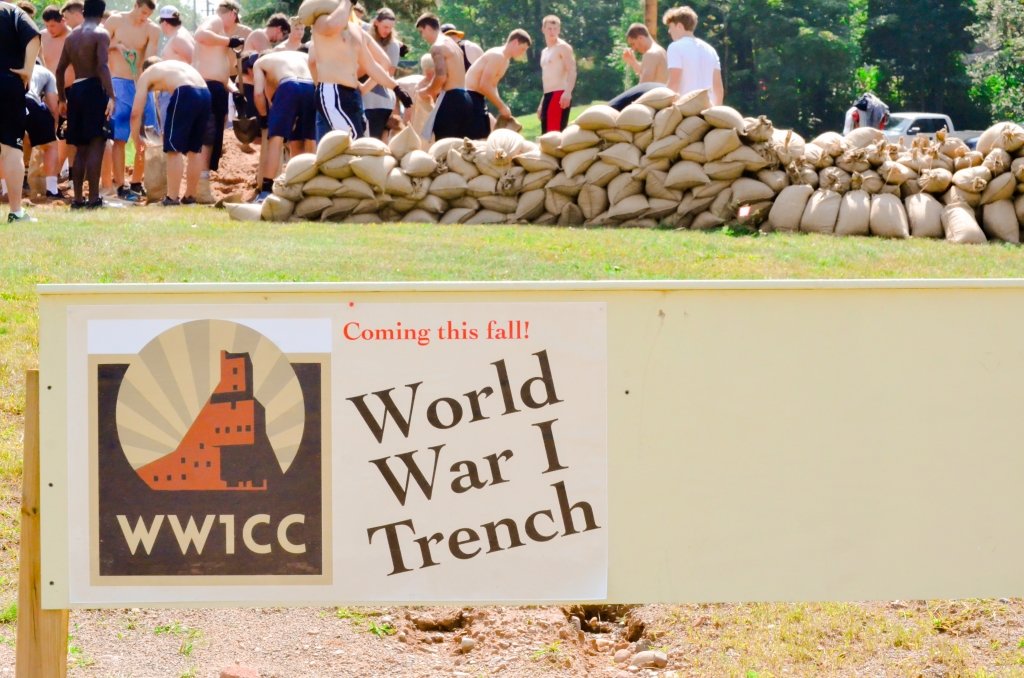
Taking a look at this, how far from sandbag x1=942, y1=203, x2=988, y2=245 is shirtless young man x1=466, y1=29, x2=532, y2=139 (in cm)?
438

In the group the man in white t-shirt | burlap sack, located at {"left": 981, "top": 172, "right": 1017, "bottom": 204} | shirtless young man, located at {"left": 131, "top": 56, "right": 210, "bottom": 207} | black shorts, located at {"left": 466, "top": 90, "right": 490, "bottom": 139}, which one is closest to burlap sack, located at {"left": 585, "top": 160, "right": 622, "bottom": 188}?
the man in white t-shirt

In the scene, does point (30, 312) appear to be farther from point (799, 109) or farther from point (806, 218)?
point (799, 109)

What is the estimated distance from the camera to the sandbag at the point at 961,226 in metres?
10.5

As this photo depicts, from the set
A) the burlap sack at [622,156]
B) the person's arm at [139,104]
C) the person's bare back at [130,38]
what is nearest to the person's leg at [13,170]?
the person's arm at [139,104]

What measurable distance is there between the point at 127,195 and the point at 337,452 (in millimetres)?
10821

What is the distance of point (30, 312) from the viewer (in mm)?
7375

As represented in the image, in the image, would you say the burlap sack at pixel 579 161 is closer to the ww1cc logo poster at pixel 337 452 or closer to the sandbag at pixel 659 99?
the sandbag at pixel 659 99

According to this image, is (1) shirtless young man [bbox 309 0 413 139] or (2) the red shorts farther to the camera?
(2) the red shorts

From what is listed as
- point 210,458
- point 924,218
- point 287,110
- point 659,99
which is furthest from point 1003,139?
point 210,458

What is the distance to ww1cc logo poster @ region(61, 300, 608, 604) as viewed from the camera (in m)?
3.16

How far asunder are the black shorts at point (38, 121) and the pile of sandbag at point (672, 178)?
6.49 feet

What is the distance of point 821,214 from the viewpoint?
10.9m

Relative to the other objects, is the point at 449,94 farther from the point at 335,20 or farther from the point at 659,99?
the point at 659,99

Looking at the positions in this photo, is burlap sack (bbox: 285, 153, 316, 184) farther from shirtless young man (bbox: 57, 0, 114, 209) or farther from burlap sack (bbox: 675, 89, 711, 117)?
burlap sack (bbox: 675, 89, 711, 117)
